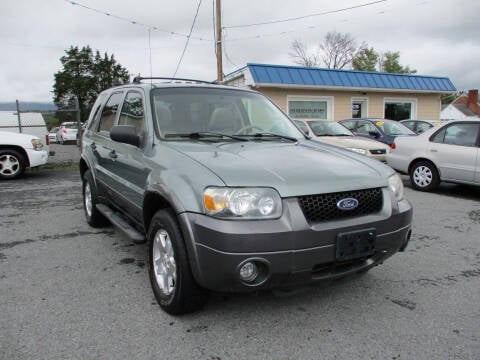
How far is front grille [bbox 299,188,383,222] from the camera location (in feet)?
8.58

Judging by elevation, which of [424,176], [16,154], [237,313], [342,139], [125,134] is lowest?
[237,313]

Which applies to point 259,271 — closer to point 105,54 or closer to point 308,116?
point 308,116

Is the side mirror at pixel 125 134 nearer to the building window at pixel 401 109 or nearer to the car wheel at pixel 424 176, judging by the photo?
the car wheel at pixel 424 176

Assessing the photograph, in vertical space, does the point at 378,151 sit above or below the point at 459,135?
below

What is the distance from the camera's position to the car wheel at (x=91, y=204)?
5.22 meters

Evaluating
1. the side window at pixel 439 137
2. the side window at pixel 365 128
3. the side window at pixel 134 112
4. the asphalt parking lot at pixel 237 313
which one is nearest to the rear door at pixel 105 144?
the side window at pixel 134 112

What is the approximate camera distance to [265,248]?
2463mm

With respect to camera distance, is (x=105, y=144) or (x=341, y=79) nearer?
(x=105, y=144)

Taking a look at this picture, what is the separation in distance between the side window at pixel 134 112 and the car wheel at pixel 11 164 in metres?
6.97

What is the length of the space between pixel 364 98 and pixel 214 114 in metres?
16.8

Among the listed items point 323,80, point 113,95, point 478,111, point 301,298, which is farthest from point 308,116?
point 478,111

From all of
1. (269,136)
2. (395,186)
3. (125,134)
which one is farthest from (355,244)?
(125,134)

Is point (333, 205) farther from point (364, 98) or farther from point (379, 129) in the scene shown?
point (364, 98)

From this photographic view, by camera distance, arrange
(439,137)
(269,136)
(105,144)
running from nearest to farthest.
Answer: (269,136) → (105,144) → (439,137)
